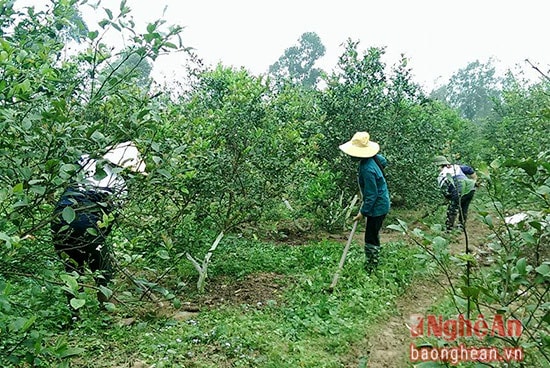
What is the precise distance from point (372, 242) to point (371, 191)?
0.70 m

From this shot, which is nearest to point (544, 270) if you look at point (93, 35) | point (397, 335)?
point (93, 35)

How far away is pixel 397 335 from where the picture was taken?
418cm

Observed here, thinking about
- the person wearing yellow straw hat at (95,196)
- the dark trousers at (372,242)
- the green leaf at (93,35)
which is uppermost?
the dark trousers at (372,242)

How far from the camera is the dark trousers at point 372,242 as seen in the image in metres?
5.64

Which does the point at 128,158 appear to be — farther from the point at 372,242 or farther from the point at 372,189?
the point at 372,242

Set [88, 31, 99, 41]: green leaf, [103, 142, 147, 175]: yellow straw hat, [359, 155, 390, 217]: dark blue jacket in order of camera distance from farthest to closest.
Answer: [359, 155, 390, 217]: dark blue jacket, [103, 142, 147, 175]: yellow straw hat, [88, 31, 99, 41]: green leaf

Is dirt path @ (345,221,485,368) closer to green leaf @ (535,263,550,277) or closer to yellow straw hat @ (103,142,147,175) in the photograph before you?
green leaf @ (535,263,550,277)

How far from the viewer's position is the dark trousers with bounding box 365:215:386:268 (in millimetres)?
5645

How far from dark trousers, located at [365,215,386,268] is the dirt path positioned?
0.56 meters

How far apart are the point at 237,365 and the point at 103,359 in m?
1.01

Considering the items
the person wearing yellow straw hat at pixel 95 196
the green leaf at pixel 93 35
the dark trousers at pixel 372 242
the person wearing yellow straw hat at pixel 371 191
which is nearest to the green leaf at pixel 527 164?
the person wearing yellow straw hat at pixel 95 196

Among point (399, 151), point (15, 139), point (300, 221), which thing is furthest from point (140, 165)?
point (399, 151)

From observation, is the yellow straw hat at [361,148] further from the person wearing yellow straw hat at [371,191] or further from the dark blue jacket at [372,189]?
the dark blue jacket at [372,189]

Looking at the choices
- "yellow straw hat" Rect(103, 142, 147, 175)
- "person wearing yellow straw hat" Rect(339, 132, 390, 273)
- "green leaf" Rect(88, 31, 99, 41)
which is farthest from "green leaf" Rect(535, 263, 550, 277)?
"person wearing yellow straw hat" Rect(339, 132, 390, 273)
